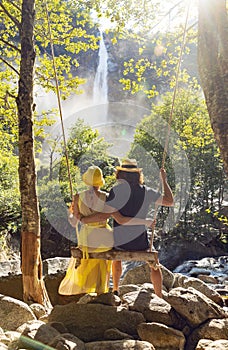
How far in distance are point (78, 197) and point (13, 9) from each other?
622 centimetres

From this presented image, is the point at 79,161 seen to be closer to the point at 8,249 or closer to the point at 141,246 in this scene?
the point at 8,249

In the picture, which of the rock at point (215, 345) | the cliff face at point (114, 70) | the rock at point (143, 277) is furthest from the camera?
the cliff face at point (114, 70)

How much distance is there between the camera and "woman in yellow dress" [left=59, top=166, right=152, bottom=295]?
16.5 feet

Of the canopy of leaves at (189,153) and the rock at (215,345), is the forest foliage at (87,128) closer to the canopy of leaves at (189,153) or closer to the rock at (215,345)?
the canopy of leaves at (189,153)

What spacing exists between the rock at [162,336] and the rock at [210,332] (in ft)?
0.81

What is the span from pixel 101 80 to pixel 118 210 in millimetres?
56817

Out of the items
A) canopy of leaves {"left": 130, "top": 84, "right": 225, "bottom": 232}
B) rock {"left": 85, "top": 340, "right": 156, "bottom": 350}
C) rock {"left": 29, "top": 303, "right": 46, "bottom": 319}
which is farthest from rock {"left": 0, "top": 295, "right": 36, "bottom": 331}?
canopy of leaves {"left": 130, "top": 84, "right": 225, "bottom": 232}

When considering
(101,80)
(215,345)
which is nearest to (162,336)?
(215,345)

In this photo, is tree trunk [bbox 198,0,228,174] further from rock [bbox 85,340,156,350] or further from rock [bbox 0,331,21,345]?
rock [bbox 0,331,21,345]

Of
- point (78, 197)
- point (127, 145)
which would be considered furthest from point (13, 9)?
point (127, 145)

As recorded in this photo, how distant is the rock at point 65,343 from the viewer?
3.42 m

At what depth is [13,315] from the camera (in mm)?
5414

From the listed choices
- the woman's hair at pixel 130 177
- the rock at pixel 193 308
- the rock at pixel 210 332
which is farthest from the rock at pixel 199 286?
the woman's hair at pixel 130 177

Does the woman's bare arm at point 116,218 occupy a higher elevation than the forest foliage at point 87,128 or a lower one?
lower
